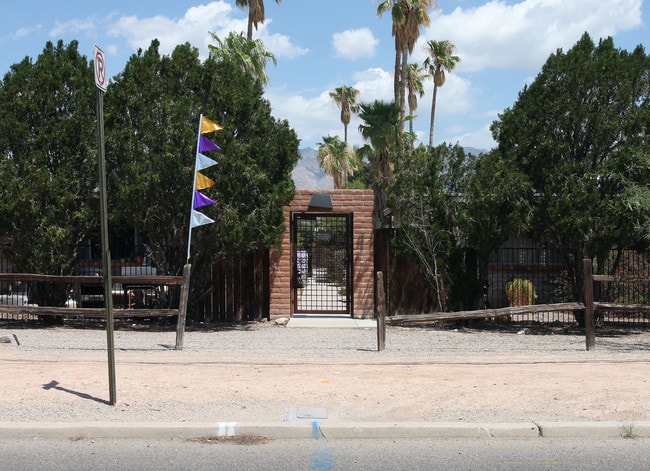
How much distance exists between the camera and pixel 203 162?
13516mm

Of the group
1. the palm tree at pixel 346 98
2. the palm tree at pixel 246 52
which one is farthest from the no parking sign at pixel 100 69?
the palm tree at pixel 346 98

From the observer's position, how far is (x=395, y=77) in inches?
1330

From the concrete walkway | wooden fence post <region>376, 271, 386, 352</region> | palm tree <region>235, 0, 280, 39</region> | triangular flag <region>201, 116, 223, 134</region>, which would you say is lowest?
the concrete walkway

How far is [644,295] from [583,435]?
1116 centimetres

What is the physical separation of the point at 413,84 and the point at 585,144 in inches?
1396

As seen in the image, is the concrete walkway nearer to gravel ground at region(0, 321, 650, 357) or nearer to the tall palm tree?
gravel ground at region(0, 321, 650, 357)

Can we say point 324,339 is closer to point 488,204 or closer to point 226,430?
point 488,204

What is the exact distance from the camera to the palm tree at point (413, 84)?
49250 mm

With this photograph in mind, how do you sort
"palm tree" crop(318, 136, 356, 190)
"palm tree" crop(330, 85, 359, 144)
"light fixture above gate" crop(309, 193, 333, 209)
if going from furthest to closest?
1. "palm tree" crop(330, 85, 359, 144)
2. "palm tree" crop(318, 136, 356, 190)
3. "light fixture above gate" crop(309, 193, 333, 209)

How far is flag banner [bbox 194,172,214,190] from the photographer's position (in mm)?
13609

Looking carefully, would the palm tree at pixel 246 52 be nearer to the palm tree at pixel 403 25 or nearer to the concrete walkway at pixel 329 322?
the palm tree at pixel 403 25

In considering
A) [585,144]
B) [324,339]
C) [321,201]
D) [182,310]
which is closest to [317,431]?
[182,310]

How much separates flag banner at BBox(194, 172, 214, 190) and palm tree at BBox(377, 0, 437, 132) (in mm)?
19545

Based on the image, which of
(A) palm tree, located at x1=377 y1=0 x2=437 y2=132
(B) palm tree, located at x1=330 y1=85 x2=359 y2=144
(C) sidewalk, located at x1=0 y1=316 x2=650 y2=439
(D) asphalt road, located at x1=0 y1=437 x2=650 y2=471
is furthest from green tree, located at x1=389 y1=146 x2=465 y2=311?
(B) palm tree, located at x1=330 y1=85 x2=359 y2=144
